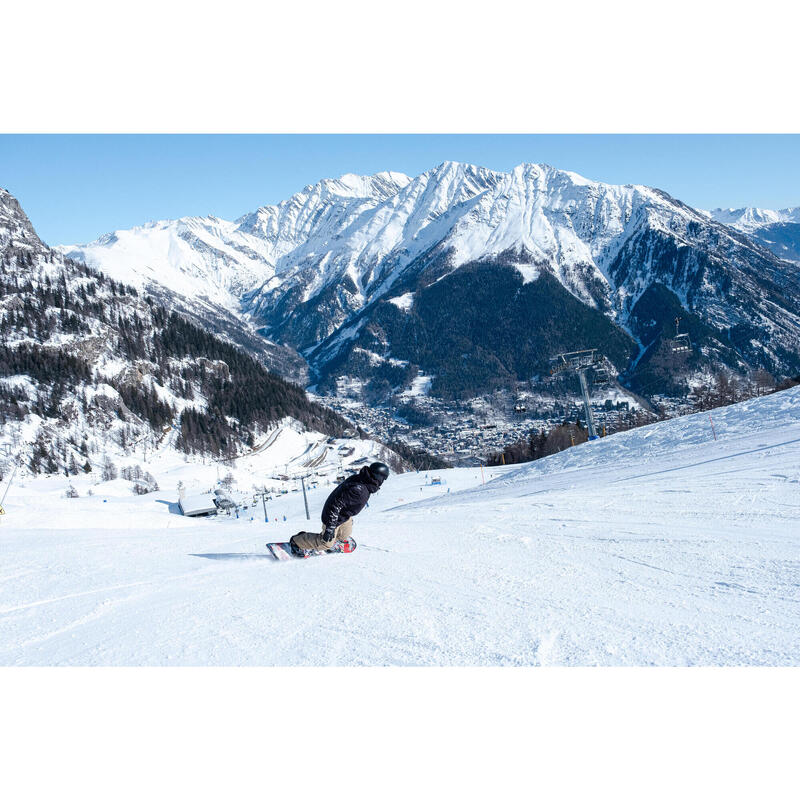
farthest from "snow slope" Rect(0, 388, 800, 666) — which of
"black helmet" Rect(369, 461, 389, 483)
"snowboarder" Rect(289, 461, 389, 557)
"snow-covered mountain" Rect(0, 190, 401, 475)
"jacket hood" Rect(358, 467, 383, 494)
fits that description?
"snow-covered mountain" Rect(0, 190, 401, 475)

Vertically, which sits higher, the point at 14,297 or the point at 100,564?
the point at 14,297

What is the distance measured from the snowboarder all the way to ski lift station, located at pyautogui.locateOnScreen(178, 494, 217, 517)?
55.2 m

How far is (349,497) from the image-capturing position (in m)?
8.81

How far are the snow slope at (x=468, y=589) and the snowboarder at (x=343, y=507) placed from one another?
15.8 inches

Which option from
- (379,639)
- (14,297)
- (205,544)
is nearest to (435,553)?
(379,639)

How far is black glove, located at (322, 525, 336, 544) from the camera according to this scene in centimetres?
905

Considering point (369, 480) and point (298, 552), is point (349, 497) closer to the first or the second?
point (369, 480)

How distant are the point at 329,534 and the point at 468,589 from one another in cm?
347

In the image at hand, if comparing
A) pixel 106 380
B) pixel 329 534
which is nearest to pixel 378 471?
pixel 329 534

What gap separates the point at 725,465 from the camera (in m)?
13.9

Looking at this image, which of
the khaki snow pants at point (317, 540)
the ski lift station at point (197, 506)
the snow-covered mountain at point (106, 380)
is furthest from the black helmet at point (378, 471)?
the snow-covered mountain at point (106, 380)

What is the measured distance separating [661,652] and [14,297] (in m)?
142

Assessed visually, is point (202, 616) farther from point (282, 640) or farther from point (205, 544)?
point (205, 544)

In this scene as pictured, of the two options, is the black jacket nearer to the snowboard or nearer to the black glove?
the black glove
